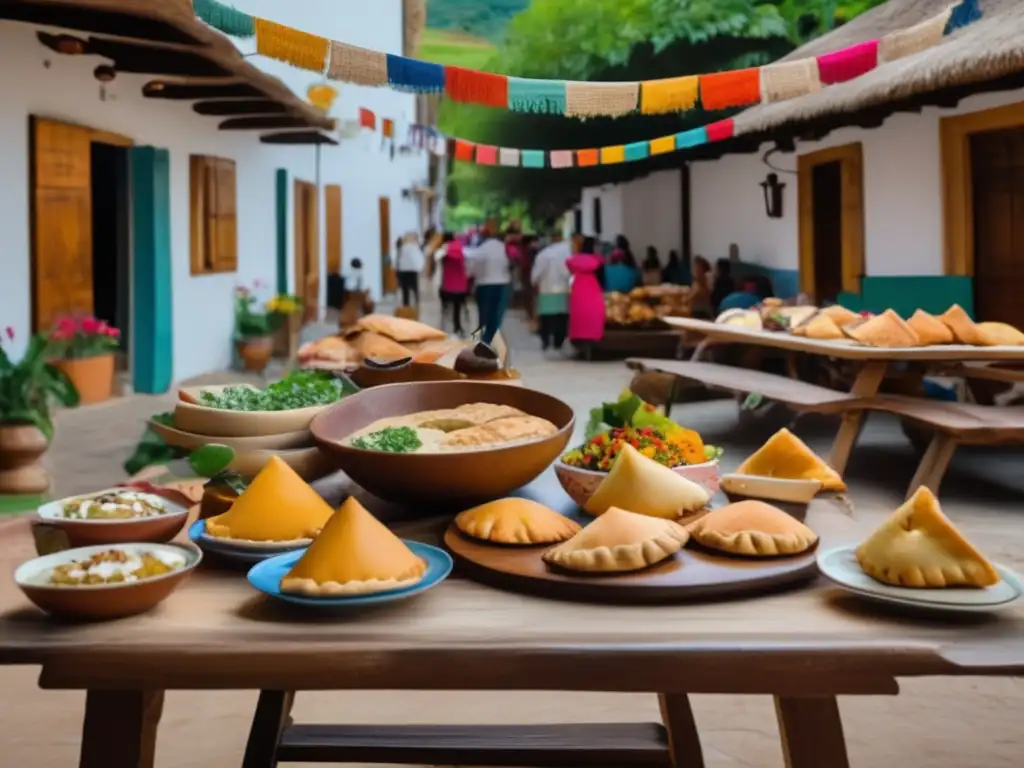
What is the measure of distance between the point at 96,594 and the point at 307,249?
14228 millimetres

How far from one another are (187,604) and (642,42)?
1625 cm

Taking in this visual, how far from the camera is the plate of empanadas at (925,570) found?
4.67 feet

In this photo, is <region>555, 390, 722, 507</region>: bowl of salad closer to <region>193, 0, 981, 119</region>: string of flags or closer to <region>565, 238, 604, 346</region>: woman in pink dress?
<region>193, 0, 981, 119</region>: string of flags

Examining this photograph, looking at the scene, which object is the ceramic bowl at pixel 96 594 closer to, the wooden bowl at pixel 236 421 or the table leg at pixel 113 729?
the table leg at pixel 113 729

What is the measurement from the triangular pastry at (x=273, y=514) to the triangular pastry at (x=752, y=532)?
1.82 feet

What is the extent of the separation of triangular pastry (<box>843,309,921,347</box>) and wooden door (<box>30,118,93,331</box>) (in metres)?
4.92

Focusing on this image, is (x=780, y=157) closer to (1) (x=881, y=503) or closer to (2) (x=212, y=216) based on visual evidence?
(2) (x=212, y=216)

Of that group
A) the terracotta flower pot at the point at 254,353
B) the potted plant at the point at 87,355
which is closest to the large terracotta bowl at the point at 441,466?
the potted plant at the point at 87,355

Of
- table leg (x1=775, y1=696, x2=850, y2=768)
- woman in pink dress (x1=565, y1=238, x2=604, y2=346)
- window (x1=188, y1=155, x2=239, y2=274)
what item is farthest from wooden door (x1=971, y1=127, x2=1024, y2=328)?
table leg (x1=775, y1=696, x2=850, y2=768)

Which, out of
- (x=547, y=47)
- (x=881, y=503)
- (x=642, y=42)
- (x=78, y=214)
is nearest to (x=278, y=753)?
(x=881, y=503)

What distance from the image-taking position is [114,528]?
1.62 m

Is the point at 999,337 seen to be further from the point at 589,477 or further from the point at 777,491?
the point at 589,477

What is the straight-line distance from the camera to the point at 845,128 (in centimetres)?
989

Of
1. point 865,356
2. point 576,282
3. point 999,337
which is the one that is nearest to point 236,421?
point 865,356
